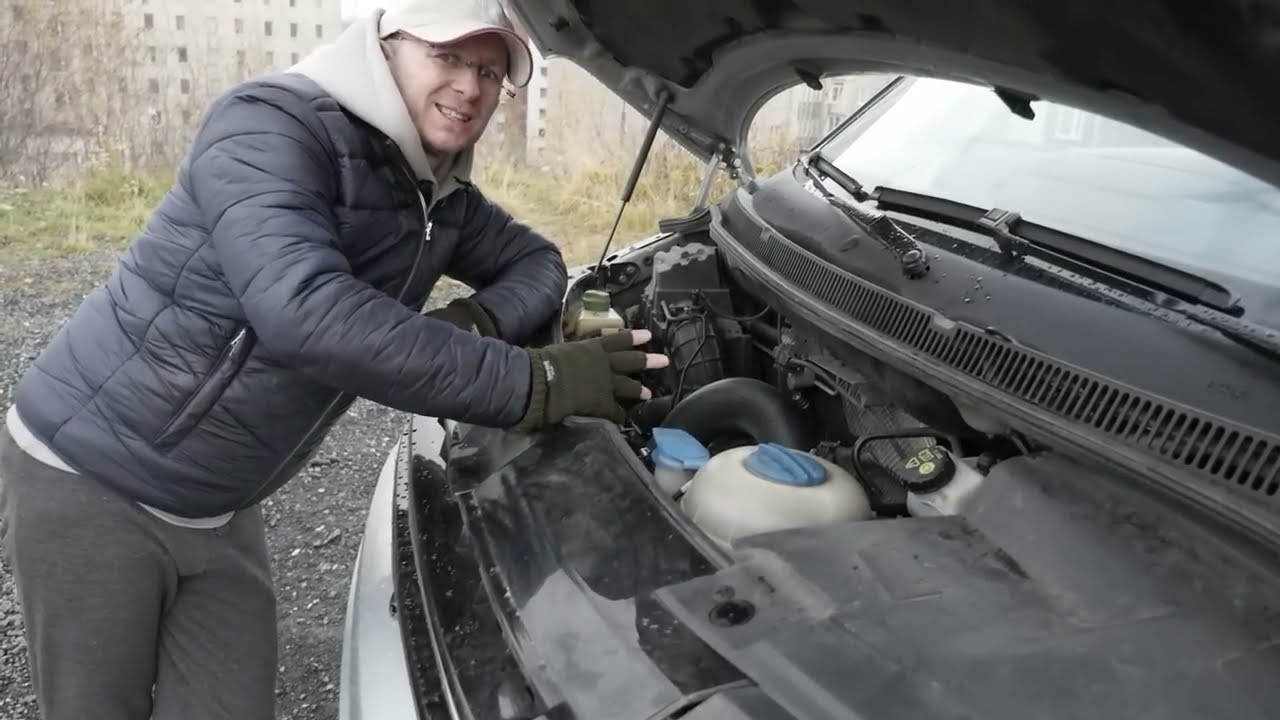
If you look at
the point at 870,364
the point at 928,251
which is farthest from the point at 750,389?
the point at 928,251

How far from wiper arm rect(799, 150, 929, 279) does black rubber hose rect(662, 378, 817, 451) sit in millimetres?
390

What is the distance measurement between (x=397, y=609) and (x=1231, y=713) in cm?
106

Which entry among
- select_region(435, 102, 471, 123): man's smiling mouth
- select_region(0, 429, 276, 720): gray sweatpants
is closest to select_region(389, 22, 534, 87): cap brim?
select_region(435, 102, 471, 123): man's smiling mouth

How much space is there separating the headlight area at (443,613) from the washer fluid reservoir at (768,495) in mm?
359

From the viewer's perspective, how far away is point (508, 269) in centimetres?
193

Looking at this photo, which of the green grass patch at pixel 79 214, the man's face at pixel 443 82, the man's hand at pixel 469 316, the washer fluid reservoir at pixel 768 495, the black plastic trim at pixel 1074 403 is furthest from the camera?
the green grass patch at pixel 79 214

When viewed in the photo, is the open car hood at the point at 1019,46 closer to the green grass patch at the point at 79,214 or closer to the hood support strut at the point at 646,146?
the hood support strut at the point at 646,146

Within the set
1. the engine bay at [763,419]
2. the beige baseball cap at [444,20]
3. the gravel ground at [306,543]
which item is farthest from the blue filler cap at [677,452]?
the gravel ground at [306,543]

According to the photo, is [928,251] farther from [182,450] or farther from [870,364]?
[182,450]

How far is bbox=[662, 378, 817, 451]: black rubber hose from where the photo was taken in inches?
69.0

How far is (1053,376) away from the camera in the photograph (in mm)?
1187

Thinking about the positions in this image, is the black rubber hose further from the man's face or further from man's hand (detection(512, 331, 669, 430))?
the man's face

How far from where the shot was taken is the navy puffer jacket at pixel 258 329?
4.16 feet

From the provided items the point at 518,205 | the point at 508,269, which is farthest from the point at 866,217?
the point at 518,205
